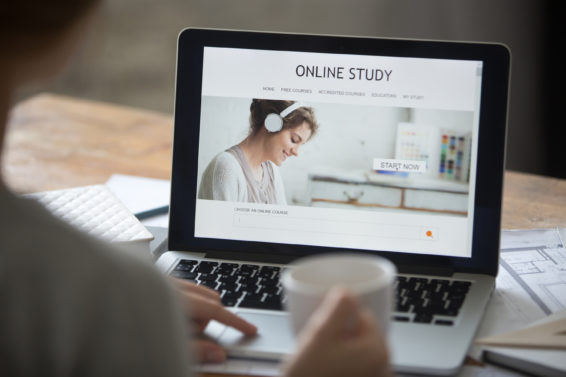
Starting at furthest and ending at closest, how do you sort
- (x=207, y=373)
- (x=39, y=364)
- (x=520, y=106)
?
(x=520, y=106)
(x=207, y=373)
(x=39, y=364)

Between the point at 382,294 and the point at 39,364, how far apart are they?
24cm

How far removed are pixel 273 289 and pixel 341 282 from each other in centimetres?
31

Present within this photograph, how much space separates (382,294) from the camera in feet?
1.72

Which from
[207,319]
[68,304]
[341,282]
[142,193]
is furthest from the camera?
[142,193]

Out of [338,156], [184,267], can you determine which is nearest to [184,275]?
[184,267]

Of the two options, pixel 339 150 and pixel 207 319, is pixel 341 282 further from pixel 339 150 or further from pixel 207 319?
pixel 339 150

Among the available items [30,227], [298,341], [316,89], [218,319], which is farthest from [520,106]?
[30,227]

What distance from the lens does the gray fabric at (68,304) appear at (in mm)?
413

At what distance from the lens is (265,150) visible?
0.93m

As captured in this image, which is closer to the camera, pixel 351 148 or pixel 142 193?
pixel 351 148

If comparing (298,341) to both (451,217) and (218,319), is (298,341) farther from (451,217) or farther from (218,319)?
(451,217)

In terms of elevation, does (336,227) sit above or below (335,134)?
below

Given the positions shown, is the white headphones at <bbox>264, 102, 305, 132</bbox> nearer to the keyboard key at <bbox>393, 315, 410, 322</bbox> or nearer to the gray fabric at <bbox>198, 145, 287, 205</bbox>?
the gray fabric at <bbox>198, 145, 287, 205</bbox>

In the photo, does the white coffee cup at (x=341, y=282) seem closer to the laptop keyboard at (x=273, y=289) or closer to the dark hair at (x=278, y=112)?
the laptop keyboard at (x=273, y=289)
